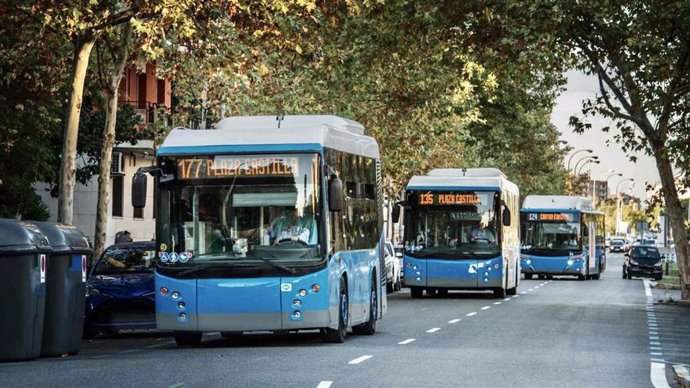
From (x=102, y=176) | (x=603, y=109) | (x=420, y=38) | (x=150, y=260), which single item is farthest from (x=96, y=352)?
(x=603, y=109)

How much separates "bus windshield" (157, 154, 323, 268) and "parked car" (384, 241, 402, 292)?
25299 millimetres

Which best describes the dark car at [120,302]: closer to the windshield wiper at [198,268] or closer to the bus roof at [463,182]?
the windshield wiper at [198,268]

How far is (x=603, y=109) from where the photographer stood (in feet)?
133

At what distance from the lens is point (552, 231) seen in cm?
6162

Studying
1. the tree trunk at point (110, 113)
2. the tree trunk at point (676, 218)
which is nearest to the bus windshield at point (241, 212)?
the tree trunk at point (110, 113)

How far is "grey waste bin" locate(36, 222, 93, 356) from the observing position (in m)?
19.1

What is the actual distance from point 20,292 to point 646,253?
179 feet

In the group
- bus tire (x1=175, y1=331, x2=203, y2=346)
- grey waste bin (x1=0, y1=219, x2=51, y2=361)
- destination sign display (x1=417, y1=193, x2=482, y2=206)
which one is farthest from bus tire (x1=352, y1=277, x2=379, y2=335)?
destination sign display (x1=417, y1=193, x2=482, y2=206)

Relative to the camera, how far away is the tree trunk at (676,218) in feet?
133

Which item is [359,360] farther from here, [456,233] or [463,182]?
[463,182]

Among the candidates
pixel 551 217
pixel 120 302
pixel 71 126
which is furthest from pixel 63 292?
pixel 551 217

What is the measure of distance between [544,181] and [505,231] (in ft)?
140

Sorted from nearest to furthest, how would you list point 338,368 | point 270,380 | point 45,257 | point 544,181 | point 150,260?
point 270,380, point 338,368, point 45,257, point 150,260, point 544,181

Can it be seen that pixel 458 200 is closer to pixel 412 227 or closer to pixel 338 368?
pixel 412 227
